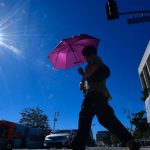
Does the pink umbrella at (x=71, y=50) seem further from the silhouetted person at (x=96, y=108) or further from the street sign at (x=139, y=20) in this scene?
the street sign at (x=139, y=20)

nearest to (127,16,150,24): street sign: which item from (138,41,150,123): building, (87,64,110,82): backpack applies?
(87,64,110,82): backpack

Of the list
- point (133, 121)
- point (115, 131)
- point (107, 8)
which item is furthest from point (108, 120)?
point (133, 121)

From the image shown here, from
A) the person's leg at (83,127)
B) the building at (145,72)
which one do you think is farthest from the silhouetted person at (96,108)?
the building at (145,72)

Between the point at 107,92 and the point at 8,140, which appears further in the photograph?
the point at 8,140

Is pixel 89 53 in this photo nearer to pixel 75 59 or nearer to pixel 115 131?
pixel 75 59

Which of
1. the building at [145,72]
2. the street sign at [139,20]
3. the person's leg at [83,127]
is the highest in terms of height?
the building at [145,72]

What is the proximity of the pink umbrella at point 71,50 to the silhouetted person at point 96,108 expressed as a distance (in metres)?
Result: 0.82

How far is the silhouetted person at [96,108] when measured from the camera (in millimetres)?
4164

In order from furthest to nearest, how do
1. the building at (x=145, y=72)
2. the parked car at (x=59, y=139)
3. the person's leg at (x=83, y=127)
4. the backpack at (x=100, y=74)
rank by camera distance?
1. the building at (x=145, y=72)
2. the parked car at (x=59, y=139)
3. the backpack at (x=100, y=74)
4. the person's leg at (x=83, y=127)

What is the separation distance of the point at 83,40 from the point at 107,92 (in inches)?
51.8

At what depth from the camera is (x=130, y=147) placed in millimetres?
4012

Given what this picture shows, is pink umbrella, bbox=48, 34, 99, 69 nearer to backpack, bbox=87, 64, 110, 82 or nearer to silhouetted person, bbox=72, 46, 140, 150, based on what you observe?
silhouetted person, bbox=72, 46, 140, 150

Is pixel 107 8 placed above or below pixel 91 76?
above

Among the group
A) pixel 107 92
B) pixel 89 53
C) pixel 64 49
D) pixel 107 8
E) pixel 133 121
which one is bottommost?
pixel 107 92
